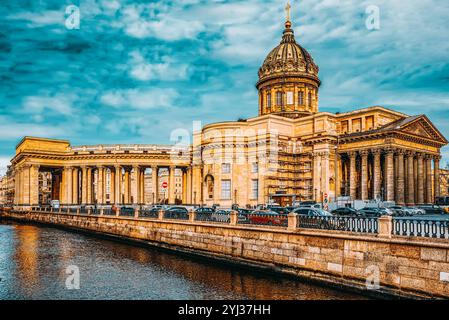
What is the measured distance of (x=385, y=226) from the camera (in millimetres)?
19125

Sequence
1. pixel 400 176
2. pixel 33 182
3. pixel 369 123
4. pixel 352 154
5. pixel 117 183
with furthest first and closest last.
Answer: pixel 117 183
pixel 33 182
pixel 369 123
pixel 352 154
pixel 400 176

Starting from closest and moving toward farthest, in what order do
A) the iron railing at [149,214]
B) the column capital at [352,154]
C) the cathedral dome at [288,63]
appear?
the iron railing at [149,214], the column capital at [352,154], the cathedral dome at [288,63]

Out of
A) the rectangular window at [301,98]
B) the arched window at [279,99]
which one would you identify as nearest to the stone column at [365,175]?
the rectangular window at [301,98]

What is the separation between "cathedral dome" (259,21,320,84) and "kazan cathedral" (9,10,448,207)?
185 mm

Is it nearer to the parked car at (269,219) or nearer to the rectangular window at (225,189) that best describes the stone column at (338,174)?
the rectangular window at (225,189)

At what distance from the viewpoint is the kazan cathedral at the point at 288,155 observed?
6238 cm

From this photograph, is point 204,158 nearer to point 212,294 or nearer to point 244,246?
point 244,246

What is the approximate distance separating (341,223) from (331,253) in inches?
65.9

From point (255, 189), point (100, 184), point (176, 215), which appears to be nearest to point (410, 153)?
point (255, 189)

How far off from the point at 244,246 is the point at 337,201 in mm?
37972

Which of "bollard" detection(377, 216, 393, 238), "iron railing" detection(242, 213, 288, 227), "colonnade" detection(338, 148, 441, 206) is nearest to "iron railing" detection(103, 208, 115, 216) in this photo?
"iron railing" detection(242, 213, 288, 227)

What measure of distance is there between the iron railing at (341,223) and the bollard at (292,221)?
0.97 ft

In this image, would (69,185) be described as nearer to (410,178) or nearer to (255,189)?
(255,189)
